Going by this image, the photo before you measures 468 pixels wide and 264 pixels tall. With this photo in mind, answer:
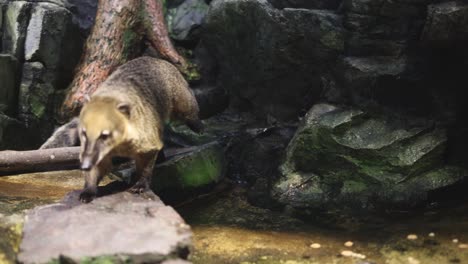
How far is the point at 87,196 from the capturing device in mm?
4891

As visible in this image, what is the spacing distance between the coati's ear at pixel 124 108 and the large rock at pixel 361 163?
2841 mm

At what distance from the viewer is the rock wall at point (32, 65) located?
7680 mm

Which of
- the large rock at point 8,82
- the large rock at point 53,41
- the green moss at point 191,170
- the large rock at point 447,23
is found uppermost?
the large rock at point 447,23

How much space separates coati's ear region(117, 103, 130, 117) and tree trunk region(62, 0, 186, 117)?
2759mm

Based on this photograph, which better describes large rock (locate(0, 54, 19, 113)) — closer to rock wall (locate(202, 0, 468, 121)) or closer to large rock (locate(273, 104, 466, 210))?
rock wall (locate(202, 0, 468, 121))

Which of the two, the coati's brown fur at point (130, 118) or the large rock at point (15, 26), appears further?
the large rock at point (15, 26)

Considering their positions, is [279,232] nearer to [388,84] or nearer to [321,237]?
[321,237]

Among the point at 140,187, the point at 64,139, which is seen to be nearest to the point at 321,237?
the point at 140,187

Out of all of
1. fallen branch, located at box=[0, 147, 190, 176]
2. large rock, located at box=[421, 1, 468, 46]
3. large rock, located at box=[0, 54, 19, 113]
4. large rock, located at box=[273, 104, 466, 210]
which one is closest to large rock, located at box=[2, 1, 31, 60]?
large rock, located at box=[0, 54, 19, 113]

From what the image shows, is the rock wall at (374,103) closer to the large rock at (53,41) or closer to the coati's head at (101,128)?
the coati's head at (101,128)

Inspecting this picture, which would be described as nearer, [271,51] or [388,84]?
[388,84]

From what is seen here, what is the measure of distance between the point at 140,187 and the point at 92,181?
0.48 meters

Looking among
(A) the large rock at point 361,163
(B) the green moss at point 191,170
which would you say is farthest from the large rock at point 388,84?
(B) the green moss at point 191,170

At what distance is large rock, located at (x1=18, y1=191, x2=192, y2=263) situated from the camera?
3.86m
